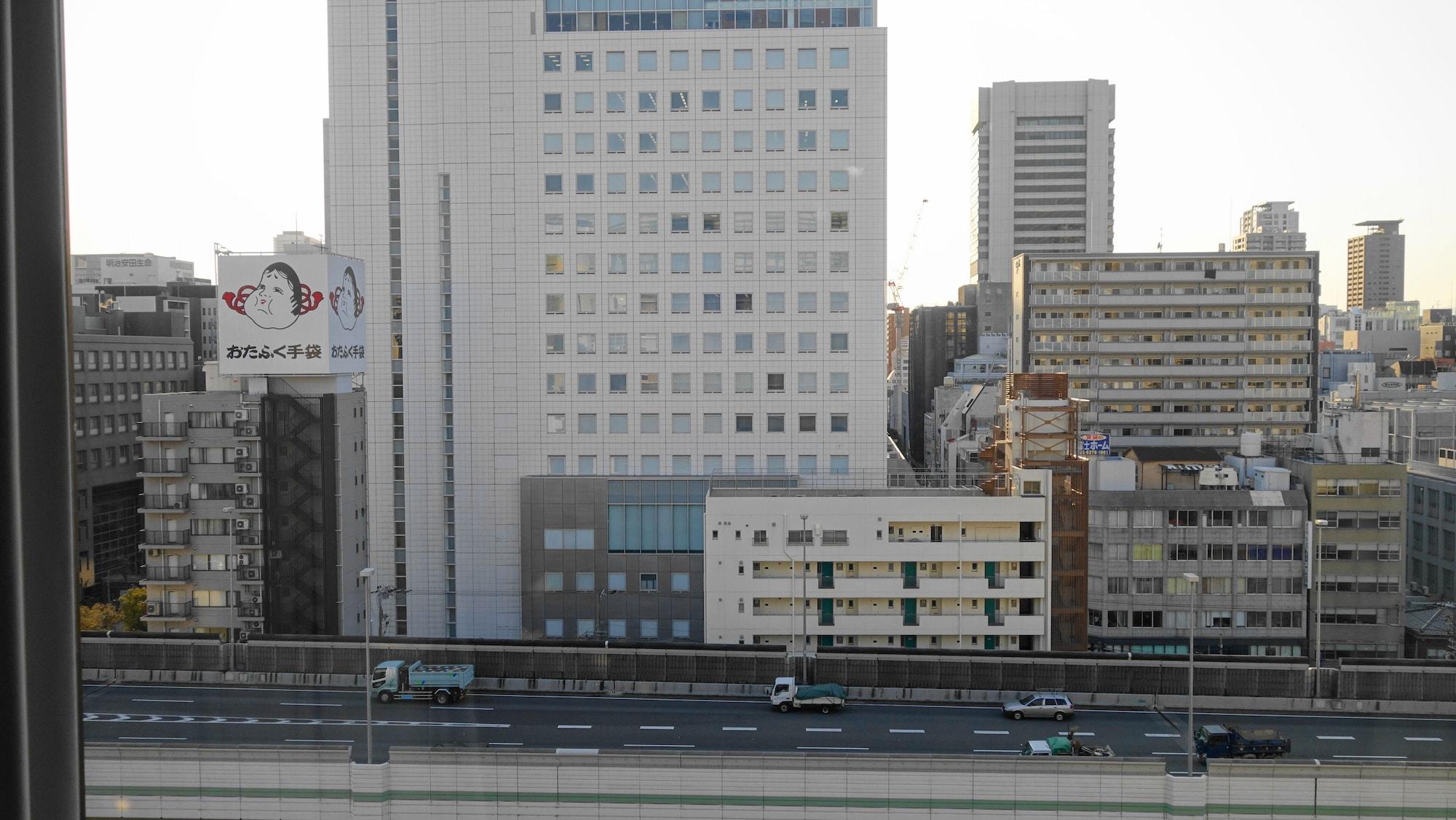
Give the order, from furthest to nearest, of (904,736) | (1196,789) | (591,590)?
(591,590) < (904,736) < (1196,789)

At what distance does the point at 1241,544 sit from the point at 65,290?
41.9ft

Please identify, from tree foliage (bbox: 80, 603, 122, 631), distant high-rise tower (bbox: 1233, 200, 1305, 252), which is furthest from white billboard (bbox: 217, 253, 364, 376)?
distant high-rise tower (bbox: 1233, 200, 1305, 252)

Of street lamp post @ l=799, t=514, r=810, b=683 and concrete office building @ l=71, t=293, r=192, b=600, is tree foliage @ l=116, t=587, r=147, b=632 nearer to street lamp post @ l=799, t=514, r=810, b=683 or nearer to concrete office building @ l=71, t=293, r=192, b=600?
concrete office building @ l=71, t=293, r=192, b=600

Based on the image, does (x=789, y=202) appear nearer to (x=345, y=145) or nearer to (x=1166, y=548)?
(x=345, y=145)

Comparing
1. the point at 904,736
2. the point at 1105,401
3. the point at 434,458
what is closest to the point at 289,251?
the point at 434,458

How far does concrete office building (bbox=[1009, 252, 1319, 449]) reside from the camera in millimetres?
19406

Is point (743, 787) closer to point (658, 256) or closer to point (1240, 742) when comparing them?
point (1240, 742)

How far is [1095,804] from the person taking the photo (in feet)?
7.50

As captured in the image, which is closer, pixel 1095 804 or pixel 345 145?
pixel 1095 804

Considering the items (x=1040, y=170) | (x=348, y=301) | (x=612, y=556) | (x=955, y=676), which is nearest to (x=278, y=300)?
(x=348, y=301)

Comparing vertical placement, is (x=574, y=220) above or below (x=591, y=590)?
above

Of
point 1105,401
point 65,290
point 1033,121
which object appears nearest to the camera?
point 65,290

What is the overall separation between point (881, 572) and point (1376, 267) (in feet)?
22.8

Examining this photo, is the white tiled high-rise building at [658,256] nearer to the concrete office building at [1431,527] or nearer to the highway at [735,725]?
the highway at [735,725]
